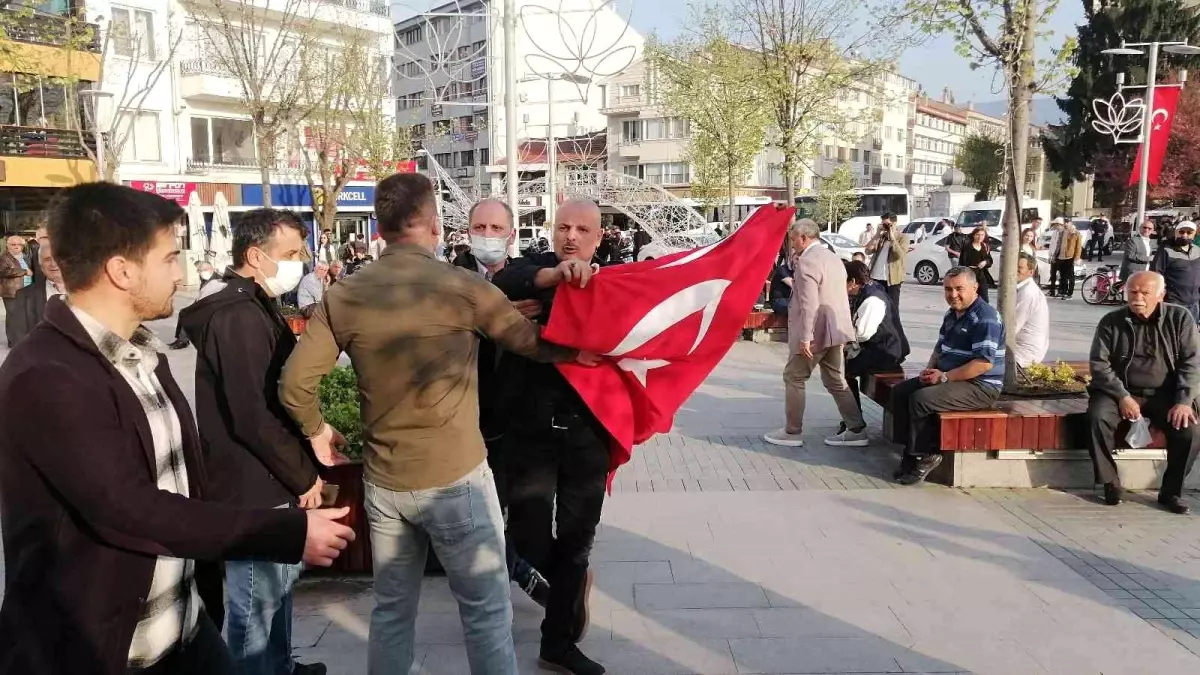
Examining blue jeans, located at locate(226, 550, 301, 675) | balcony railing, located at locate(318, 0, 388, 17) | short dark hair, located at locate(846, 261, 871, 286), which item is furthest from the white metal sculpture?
balcony railing, located at locate(318, 0, 388, 17)

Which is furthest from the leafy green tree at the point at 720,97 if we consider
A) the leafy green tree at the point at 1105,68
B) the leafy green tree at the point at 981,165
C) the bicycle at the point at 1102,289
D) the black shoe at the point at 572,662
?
the leafy green tree at the point at 981,165

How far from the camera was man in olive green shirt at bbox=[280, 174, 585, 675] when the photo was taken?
278 centimetres

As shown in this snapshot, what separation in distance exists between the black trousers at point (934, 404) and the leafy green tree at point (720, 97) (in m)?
16.0

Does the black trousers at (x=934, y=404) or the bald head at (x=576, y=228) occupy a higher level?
the bald head at (x=576, y=228)

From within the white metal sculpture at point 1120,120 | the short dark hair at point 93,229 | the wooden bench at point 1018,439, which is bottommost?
the wooden bench at point 1018,439

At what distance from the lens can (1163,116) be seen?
1702cm

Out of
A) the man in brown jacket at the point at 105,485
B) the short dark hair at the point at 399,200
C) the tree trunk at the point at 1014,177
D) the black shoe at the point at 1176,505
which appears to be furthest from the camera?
the tree trunk at the point at 1014,177

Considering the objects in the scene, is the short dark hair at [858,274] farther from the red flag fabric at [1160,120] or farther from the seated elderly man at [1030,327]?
the red flag fabric at [1160,120]

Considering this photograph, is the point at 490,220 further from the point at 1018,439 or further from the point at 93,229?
the point at 1018,439

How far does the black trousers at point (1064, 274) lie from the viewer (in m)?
19.2

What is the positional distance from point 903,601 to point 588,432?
1985 mm

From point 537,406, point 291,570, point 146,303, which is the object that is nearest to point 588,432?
point 537,406

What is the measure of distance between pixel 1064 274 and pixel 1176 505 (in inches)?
604

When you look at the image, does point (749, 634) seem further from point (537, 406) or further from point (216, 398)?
point (216, 398)
